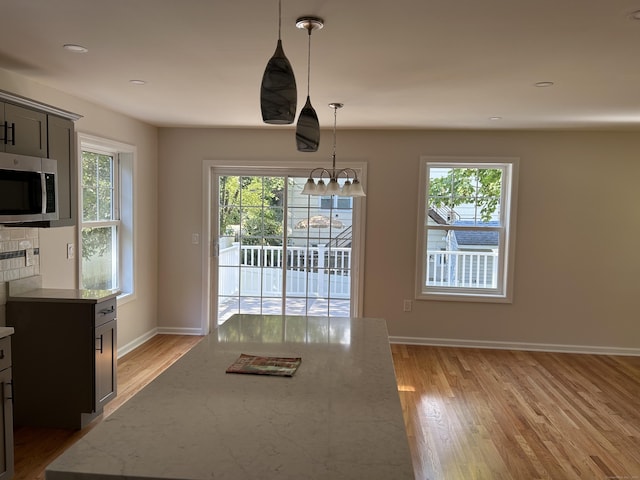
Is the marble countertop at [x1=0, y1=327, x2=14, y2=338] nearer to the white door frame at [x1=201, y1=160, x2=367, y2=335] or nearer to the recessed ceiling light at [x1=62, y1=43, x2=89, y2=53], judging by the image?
the recessed ceiling light at [x1=62, y1=43, x2=89, y2=53]

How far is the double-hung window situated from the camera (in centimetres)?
416

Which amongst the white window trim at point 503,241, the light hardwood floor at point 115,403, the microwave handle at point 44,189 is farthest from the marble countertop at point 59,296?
the white window trim at point 503,241

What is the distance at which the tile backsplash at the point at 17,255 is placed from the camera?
305cm

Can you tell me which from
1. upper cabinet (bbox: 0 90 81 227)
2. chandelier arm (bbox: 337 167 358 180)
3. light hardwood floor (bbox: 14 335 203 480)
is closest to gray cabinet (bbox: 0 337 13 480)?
light hardwood floor (bbox: 14 335 203 480)

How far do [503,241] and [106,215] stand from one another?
405 cm

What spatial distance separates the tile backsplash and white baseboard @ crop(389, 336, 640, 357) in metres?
3.55

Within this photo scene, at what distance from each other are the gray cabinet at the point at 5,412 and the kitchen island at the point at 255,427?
1140 millimetres

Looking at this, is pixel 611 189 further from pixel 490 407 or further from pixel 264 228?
pixel 264 228

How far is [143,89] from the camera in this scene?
137 inches

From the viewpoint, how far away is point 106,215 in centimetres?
452

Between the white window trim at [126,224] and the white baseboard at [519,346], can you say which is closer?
the white window trim at [126,224]

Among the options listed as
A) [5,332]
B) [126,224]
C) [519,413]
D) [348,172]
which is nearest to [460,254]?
[348,172]

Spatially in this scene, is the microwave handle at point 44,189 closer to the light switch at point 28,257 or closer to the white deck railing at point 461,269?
the light switch at point 28,257

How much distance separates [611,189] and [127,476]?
529cm
